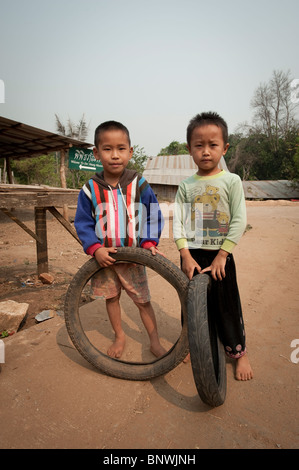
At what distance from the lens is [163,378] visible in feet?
6.20

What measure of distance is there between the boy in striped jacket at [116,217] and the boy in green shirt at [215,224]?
24 centimetres

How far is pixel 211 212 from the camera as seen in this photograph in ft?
6.15

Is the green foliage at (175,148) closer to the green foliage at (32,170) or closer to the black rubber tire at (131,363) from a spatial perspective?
the green foliage at (32,170)

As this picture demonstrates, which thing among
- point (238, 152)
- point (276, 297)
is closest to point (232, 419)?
point (276, 297)

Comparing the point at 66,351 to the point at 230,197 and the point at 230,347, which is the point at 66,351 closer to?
the point at 230,347

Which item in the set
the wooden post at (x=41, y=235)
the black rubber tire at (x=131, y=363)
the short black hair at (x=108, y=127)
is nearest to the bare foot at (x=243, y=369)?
the black rubber tire at (x=131, y=363)

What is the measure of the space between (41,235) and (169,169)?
18.5 m

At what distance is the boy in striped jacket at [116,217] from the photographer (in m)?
1.90

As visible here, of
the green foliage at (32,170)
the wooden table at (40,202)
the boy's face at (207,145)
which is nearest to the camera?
the boy's face at (207,145)

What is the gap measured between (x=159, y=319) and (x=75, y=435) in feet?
4.74

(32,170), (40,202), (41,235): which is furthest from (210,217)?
(32,170)

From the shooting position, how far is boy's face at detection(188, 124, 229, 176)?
1.76 meters

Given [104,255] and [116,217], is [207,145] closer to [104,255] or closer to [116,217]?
[116,217]

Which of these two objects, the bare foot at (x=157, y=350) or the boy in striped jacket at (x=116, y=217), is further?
the bare foot at (x=157, y=350)
